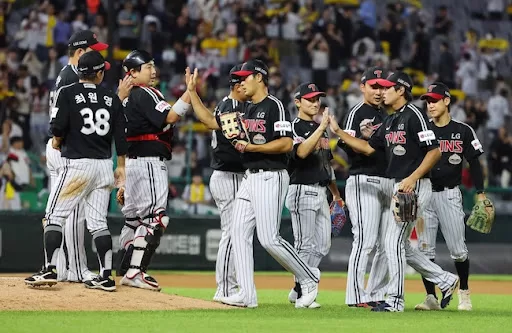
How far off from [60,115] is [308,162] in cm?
252

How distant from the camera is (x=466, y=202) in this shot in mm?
16938

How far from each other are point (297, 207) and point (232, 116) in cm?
150

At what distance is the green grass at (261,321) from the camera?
25.3 ft

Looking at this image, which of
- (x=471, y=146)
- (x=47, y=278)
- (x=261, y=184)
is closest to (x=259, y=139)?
(x=261, y=184)

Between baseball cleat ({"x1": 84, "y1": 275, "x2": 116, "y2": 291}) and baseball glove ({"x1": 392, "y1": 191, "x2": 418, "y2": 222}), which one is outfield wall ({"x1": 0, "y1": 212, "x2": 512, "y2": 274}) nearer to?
baseball cleat ({"x1": 84, "y1": 275, "x2": 116, "y2": 291})

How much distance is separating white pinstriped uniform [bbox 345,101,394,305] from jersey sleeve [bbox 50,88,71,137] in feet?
8.72

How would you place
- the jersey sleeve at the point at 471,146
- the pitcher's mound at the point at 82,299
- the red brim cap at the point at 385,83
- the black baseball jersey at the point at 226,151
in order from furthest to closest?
the jersey sleeve at the point at 471,146, the black baseball jersey at the point at 226,151, the red brim cap at the point at 385,83, the pitcher's mound at the point at 82,299

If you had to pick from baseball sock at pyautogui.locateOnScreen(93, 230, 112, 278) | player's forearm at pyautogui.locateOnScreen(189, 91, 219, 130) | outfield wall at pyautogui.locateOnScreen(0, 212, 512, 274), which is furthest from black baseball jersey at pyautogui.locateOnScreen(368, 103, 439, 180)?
outfield wall at pyautogui.locateOnScreen(0, 212, 512, 274)

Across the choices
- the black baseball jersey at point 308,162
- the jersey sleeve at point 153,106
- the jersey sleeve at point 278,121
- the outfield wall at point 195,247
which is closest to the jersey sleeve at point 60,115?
the jersey sleeve at point 153,106

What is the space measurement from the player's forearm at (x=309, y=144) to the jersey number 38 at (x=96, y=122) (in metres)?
1.81

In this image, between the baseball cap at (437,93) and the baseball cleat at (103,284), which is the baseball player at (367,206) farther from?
the baseball cleat at (103,284)

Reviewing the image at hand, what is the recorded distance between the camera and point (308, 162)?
10250 mm

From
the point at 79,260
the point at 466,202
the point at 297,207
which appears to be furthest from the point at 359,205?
the point at 466,202

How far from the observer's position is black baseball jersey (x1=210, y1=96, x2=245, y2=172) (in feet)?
32.7
